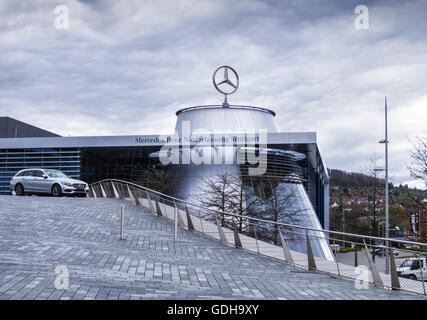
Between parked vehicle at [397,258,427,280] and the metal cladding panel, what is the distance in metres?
45.7

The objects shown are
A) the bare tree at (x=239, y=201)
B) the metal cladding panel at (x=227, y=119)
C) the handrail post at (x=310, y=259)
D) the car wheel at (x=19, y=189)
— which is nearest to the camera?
the handrail post at (x=310, y=259)

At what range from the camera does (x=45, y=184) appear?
86.4 feet

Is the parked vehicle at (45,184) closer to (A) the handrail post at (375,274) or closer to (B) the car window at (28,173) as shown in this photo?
(B) the car window at (28,173)

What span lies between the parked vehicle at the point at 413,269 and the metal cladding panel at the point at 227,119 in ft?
150

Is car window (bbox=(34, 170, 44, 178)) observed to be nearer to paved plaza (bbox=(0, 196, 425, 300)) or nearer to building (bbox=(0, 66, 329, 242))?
paved plaza (bbox=(0, 196, 425, 300))

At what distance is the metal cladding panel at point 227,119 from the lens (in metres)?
55.5

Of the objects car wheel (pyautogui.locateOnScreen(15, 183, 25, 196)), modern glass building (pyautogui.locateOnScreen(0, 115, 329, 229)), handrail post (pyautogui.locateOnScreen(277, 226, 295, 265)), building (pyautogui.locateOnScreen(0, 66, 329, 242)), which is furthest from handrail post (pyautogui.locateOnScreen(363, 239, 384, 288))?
modern glass building (pyautogui.locateOnScreen(0, 115, 329, 229))

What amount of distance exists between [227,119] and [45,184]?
31697 millimetres

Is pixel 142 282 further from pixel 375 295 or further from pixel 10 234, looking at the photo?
pixel 10 234

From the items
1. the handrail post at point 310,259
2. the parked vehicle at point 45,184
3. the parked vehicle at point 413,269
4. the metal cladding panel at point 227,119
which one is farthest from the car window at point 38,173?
the metal cladding panel at point 227,119

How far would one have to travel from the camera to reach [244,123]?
2194 inches

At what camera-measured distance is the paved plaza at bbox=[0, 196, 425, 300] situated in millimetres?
7758
